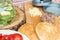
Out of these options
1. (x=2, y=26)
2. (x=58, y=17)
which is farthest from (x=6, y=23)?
(x=58, y=17)

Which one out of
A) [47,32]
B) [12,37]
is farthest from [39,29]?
[12,37]

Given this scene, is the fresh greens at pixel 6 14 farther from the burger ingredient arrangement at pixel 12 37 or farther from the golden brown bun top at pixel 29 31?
the burger ingredient arrangement at pixel 12 37

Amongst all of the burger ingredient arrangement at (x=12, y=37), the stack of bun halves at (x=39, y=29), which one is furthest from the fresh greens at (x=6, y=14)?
the burger ingredient arrangement at (x=12, y=37)

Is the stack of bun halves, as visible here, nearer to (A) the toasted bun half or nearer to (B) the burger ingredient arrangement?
(A) the toasted bun half

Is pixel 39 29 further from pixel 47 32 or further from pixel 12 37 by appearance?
pixel 12 37

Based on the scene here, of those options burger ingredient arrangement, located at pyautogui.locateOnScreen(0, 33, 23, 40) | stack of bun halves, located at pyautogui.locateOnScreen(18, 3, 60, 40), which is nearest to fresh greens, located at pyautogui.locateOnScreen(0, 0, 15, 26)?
stack of bun halves, located at pyautogui.locateOnScreen(18, 3, 60, 40)

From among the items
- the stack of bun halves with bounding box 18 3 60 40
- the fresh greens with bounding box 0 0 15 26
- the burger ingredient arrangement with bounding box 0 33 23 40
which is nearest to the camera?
the burger ingredient arrangement with bounding box 0 33 23 40
